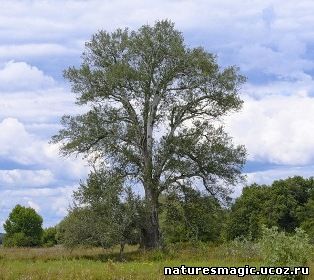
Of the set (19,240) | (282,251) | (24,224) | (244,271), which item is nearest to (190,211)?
(244,271)

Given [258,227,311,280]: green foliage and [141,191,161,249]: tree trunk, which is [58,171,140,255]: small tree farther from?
[258,227,311,280]: green foliage

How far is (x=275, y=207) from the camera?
246ft

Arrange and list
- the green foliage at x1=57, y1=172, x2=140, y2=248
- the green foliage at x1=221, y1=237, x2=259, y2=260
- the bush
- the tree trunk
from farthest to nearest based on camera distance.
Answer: the bush
the tree trunk
the green foliage at x1=57, y1=172, x2=140, y2=248
the green foliage at x1=221, y1=237, x2=259, y2=260

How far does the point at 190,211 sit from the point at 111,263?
60.0ft

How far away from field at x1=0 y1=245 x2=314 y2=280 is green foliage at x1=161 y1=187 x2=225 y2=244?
1.59 meters

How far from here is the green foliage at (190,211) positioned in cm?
3872

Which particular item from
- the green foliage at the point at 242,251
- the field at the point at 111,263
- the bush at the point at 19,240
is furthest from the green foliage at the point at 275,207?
the green foliage at the point at 242,251

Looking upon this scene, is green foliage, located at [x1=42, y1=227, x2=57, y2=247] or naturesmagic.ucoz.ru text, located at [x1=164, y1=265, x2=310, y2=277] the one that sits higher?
green foliage, located at [x1=42, y1=227, x2=57, y2=247]

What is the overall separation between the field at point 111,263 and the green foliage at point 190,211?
159 centimetres

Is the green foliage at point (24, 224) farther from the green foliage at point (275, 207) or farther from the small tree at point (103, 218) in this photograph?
the small tree at point (103, 218)

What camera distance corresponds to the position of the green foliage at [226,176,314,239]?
74.5 meters

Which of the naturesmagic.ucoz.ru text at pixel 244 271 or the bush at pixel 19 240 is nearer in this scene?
the naturesmagic.ucoz.ru text at pixel 244 271

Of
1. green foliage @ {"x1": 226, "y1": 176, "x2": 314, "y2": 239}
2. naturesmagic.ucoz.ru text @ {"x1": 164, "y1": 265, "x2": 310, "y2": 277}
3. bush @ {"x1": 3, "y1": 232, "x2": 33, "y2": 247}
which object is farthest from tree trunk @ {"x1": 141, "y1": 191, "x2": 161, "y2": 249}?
green foliage @ {"x1": 226, "y1": 176, "x2": 314, "y2": 239}

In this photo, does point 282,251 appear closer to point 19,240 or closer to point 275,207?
point 19,240
